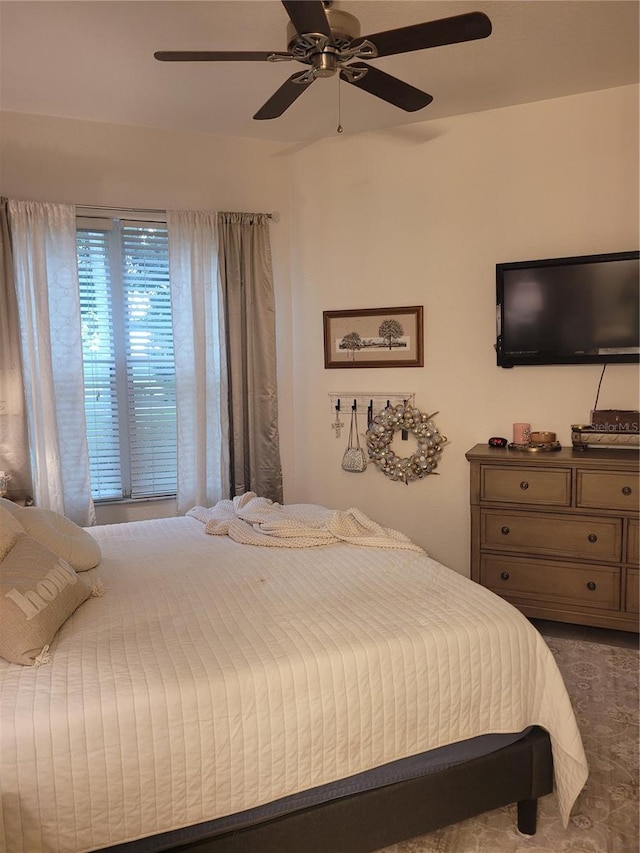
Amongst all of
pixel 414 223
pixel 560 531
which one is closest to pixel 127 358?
pixel 414 223

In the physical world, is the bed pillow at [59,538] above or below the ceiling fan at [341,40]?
below

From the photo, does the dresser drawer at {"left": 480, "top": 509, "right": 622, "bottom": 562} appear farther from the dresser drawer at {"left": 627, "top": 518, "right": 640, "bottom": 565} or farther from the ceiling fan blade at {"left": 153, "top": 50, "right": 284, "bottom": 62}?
the ceiling fan blade at {"left": 153, "top": 50, "right": 284, "bottom": 62}

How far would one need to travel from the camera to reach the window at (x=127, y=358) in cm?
389

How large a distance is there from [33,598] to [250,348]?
2486mm

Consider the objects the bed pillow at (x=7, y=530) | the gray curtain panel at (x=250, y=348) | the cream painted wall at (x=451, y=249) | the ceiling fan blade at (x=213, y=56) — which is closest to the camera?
the bed pillow at (x=7, y=530)

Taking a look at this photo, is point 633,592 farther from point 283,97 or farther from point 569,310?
point 283,97

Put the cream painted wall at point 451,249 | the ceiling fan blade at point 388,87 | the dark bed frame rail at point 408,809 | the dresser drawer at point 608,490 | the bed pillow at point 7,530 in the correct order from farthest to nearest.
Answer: the cream painted wall at point 451,249, the dresser drawer at point 608,490, the ceiling fan blade at point 388,87, the bed pillow at point 7,530, the dark bed frame rail at point 408,809

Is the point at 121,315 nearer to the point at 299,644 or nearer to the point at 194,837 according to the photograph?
the point at 299,644

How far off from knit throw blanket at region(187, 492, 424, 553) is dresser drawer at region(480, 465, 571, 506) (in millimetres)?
712

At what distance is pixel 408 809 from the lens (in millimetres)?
1808

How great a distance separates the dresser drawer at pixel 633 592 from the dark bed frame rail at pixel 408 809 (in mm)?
1418

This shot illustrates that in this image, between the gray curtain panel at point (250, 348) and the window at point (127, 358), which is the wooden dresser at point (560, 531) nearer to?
the gray curtain panel at point (250, 348)

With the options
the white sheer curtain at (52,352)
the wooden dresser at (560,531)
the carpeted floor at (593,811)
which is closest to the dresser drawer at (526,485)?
the wooden dresser at (560,531)

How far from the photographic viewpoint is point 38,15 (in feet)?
8.25
